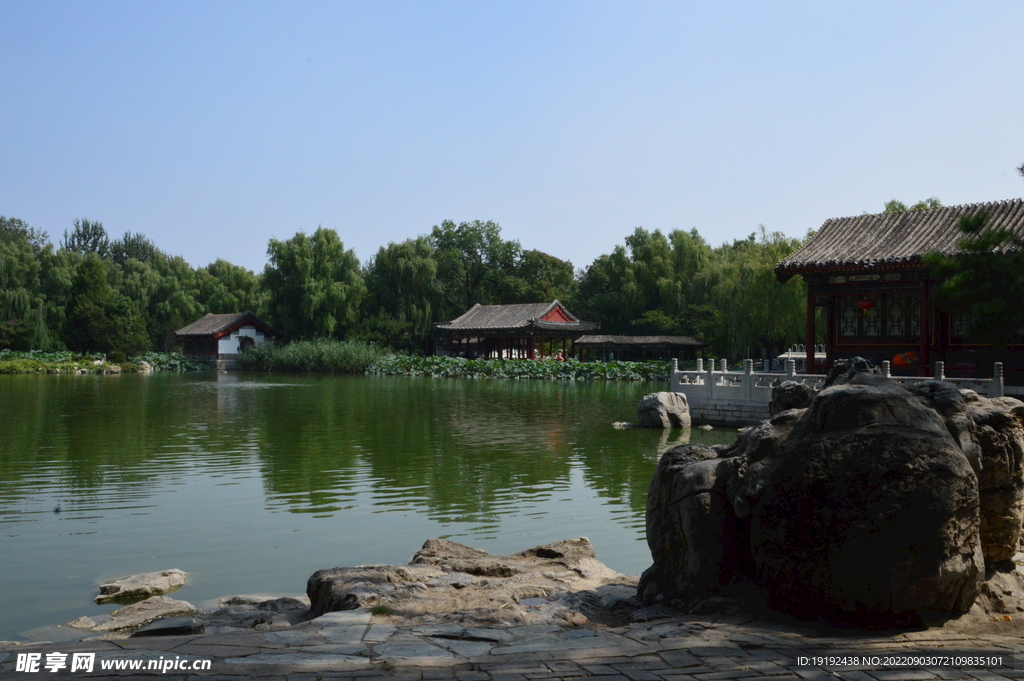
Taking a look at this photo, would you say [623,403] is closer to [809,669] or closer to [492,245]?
[809,669]

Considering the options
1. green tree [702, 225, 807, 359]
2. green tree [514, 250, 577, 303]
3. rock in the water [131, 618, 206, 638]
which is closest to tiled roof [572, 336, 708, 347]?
green tree [702, 225, 807, 359]

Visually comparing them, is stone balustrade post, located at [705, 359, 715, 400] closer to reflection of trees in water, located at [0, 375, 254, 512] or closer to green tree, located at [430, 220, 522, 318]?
reflection of trees in water, located at [0, 375, 254, 512]

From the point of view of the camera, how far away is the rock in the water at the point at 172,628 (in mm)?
4105

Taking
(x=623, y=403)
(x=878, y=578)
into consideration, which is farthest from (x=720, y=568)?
(x=623, y=403)

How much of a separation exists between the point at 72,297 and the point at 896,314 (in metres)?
36.6

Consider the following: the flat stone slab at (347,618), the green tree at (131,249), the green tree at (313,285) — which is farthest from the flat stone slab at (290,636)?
the green tree at (131,249)

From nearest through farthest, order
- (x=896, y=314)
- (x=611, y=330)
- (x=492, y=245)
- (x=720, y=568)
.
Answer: (x=720, y=568)
(x=896, y=314)
(x=611, y=330)
(x=492, y=245)

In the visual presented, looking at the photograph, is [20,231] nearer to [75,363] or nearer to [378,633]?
[75,363]

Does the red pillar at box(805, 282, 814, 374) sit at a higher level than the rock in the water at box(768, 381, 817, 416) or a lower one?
higher

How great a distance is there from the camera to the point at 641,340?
38.2 meters

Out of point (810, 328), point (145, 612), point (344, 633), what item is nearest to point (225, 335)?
point (810, 328)

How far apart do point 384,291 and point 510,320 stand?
8.35m

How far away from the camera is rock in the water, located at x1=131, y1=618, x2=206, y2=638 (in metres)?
4.11

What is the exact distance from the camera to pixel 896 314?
54.4ft
